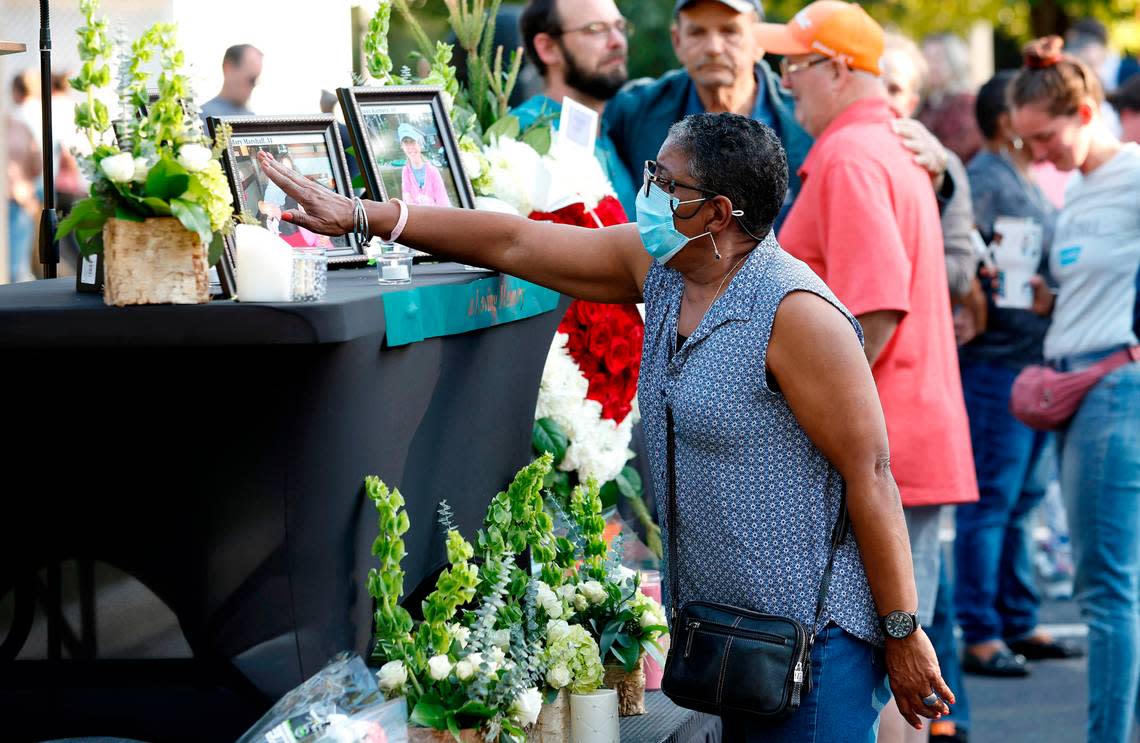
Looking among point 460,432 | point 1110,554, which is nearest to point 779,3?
point 1110,554

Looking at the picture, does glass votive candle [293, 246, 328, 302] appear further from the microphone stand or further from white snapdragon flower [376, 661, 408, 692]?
the microphone stand

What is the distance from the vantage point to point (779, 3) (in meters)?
17.9

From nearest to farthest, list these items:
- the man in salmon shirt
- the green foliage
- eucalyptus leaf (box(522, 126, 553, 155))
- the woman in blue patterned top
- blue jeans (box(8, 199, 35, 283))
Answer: the green foliage → the woman in blue patterned top → eucalyptus leaf (box(522, 126, 553, 155)) → the man in salmon shirt → blue jeans (box(8, 199, 35, 283))

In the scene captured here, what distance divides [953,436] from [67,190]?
6.69m

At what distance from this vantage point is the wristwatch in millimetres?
2400

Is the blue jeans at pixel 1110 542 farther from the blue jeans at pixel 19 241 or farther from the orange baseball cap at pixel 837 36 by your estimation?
the blue jeans at pixel 19 241

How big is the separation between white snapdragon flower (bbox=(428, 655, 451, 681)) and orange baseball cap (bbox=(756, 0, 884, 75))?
233 cm

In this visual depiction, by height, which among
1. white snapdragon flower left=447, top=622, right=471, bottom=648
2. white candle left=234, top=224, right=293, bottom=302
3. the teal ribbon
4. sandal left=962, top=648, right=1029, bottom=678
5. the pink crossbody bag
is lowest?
sandal left=962, top=648, right=1029, bottom=678

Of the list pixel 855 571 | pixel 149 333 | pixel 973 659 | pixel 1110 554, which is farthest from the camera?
pixel 973 659

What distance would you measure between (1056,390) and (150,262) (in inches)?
117

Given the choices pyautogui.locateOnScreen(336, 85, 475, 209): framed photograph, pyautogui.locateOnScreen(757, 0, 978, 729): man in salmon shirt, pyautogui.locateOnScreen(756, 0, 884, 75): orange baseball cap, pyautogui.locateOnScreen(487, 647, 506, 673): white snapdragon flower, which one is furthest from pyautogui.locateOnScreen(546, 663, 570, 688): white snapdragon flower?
pyautogui.locateOnScreen(756, 0, 884, 75): orange baseball cap

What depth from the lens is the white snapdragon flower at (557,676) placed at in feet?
8.39

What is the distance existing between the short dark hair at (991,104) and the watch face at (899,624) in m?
3.66

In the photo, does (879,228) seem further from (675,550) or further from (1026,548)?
(1026,548)
